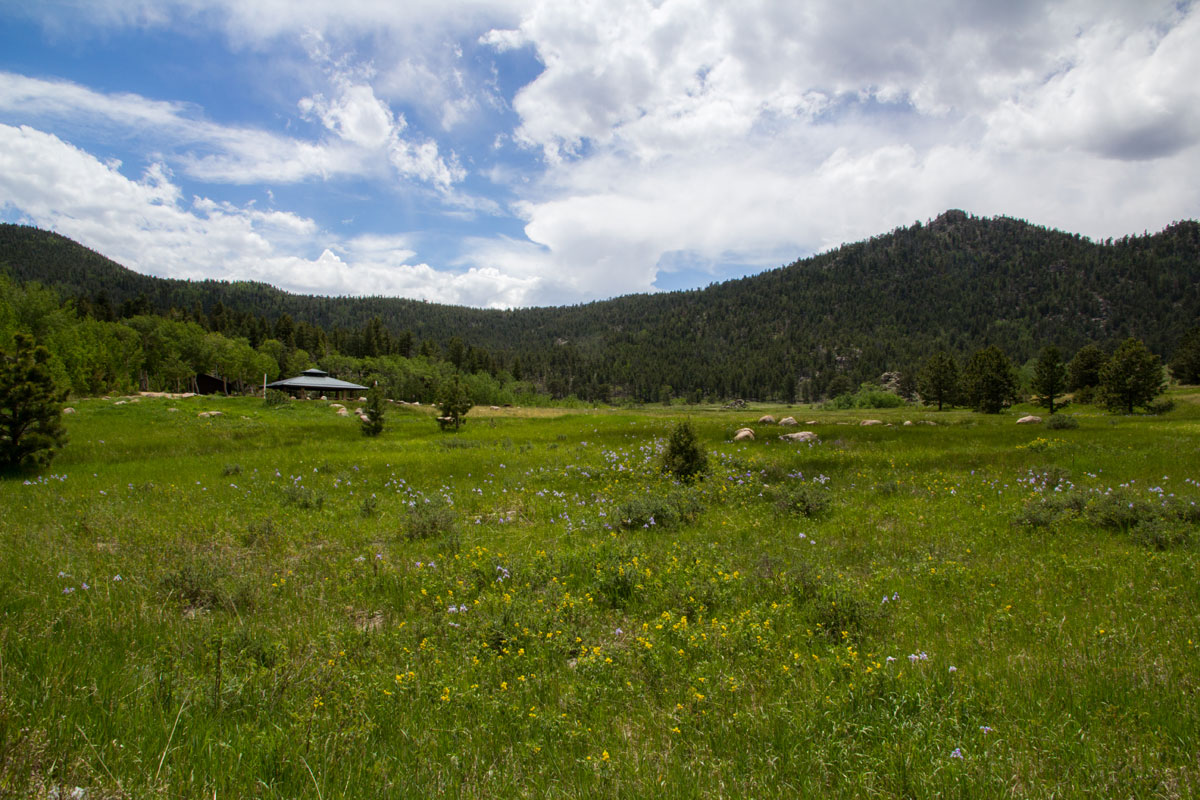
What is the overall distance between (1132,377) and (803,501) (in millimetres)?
54710

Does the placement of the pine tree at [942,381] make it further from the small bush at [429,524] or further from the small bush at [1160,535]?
the small bush at [429,524]

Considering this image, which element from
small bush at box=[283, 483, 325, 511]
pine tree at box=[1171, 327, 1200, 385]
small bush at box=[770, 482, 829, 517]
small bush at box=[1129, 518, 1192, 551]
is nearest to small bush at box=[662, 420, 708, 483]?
small bush at box=[770, 482, 829, 517]

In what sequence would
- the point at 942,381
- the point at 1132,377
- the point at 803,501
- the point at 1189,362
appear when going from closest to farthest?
the point at 803,501 < the point at 1132,377 < the point at 942,381 < the point at 1189,362

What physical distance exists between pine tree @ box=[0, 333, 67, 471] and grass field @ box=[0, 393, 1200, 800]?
15.1 feet

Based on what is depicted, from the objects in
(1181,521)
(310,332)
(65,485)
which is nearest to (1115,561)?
(1181,521)

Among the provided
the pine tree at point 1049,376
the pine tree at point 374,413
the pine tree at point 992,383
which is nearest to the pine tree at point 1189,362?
the pine tree at point 1049,376

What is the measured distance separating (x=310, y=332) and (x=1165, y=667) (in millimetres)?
149910

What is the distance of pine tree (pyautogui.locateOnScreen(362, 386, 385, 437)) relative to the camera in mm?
31062

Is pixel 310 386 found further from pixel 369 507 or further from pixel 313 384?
pixel 369 507

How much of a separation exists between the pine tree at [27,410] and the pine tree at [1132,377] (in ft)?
238

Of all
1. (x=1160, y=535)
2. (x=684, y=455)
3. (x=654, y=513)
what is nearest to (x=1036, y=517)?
(x=1160, y=535)

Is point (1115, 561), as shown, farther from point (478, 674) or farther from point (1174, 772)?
point (478, 674)

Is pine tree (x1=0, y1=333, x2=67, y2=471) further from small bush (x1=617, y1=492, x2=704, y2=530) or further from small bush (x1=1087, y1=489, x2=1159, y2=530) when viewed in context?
small bush (x1=1087, y1=489, x2=1159, y2=530)

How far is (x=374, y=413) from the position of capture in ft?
102
